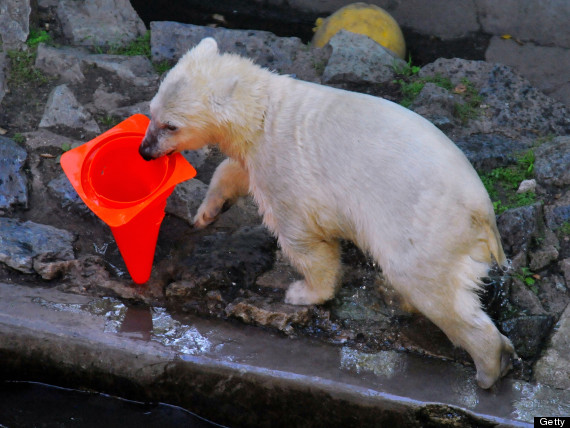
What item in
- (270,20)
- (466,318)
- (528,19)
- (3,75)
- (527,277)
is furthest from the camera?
(270,20)

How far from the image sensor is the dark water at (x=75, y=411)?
375 cm

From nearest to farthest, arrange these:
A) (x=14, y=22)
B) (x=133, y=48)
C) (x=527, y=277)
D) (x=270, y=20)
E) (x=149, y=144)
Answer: (x=149, y=144) → (x=527, y=277) → (x=14, y=22) → (x=133, y=48) → (x=270, y=20)

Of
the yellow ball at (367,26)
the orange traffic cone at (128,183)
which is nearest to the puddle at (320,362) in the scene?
the orange traffic cone at (128,183)

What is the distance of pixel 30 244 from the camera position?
4.15 metres

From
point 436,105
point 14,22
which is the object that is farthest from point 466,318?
point 14,22

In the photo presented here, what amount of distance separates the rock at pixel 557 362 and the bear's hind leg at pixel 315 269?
42.5 inches

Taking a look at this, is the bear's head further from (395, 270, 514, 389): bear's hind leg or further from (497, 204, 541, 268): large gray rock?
(497, 204, 541, 268): large gray rock

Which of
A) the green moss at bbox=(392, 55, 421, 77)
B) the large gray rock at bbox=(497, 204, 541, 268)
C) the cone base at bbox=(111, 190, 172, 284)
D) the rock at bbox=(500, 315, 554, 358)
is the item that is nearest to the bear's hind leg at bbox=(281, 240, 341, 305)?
the cone base at bbox=(111, 190, 172, 284)

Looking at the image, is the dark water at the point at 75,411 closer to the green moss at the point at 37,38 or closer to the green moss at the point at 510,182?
the green moss at the point at 510,182

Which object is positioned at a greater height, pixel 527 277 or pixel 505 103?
pixel 505 103

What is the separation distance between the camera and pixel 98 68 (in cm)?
546

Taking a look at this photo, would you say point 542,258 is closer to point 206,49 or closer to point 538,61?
point 206,49

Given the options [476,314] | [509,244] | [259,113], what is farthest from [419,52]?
[476,314]

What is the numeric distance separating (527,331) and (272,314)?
1269 mm
